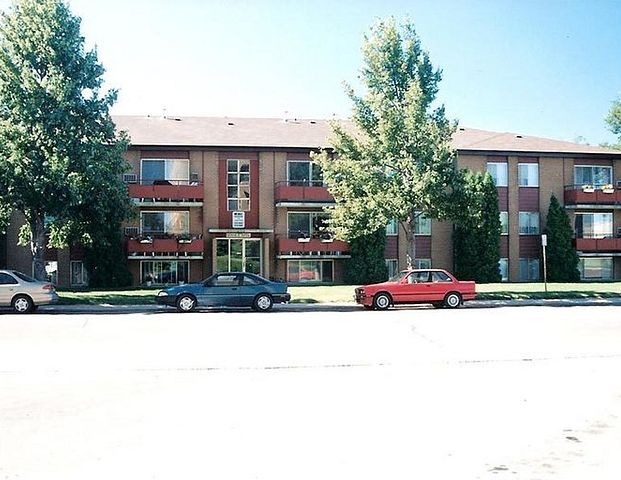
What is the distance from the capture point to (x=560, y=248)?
135 feet

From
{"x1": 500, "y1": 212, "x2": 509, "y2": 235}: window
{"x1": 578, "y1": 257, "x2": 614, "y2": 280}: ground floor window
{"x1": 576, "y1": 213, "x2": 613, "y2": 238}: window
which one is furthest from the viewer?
{"x1": 576, "y1": 213, "x2": 613, "y2": 238}: window

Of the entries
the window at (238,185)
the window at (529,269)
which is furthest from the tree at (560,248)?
the window at (238,185)

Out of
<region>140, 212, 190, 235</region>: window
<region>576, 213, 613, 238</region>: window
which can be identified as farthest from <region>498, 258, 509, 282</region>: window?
<region>140, 212, 190, 235</region>: window

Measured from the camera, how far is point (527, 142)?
145 feet

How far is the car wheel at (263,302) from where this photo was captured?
23.0 metres

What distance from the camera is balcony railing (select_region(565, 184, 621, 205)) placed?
42031 millimetres

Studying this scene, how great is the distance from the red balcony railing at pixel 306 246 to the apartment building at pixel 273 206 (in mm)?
58

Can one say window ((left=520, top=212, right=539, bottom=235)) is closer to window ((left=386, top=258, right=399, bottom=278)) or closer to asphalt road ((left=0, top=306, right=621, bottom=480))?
window ((left=386, top=258, right=399, bottom=278))

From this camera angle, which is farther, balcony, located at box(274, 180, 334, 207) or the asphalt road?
balcony, located at box(274, 180, 334, 207)

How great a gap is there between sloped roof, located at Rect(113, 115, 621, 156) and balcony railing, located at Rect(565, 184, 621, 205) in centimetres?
232

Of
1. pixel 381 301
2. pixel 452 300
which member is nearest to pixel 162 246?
pixel 381 301

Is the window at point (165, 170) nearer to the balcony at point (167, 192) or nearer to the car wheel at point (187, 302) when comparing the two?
the balcony at point (167, 192)

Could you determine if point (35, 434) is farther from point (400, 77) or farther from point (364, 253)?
point (364, 253)

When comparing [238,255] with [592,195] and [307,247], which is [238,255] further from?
[592,195]
